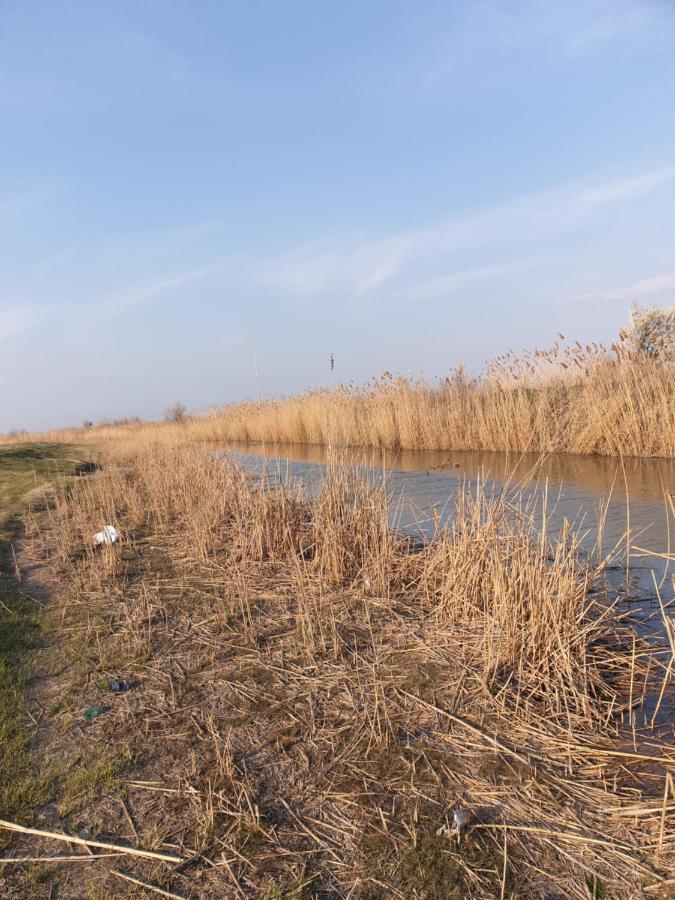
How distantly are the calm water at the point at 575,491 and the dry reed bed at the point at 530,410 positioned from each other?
316 mm

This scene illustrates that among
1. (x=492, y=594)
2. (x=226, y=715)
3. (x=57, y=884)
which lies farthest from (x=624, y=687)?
(x=57, y=884)

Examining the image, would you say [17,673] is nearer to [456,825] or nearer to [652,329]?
[456,825]

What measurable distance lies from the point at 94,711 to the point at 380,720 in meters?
1.35

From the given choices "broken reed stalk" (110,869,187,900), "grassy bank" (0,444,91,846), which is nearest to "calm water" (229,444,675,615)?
"grassy bank" (0,444,91,846)

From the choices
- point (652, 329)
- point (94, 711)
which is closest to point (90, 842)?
point (94, 711)

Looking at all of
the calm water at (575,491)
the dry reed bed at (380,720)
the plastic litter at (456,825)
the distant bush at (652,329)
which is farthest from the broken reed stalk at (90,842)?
the distant bush at (652,329)

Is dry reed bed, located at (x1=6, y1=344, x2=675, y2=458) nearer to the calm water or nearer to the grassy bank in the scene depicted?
the calm water

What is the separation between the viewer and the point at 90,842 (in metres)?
1.83

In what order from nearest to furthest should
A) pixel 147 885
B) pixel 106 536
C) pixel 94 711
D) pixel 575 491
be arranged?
pixel 147 885 < pixel 94 711 < pixel 106 536 < pixel 575 491

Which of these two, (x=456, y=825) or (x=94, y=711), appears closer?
(x=456, y=825)

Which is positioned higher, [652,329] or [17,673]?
[652,329]

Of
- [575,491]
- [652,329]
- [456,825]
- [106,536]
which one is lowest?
[456,825]

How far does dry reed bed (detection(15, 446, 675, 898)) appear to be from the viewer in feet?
5.67

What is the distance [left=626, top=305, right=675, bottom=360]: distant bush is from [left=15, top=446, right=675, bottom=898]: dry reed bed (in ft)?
42.7
